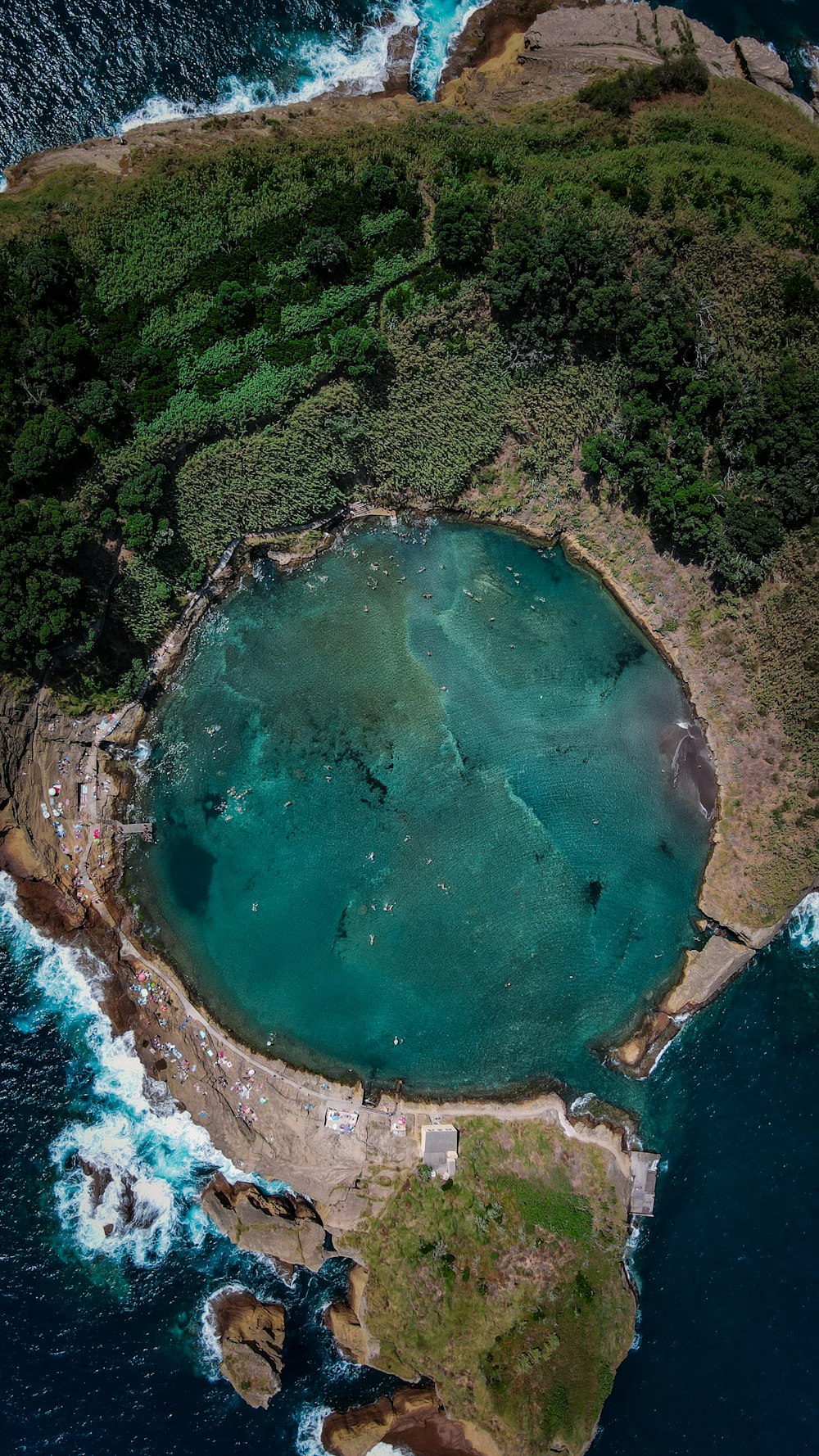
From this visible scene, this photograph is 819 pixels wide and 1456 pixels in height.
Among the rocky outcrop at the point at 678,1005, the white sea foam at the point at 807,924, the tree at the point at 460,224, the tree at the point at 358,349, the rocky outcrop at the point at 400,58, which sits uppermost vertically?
the rocky outcrop at the point at 400,58

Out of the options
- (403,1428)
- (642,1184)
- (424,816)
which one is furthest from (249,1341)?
(424,816)

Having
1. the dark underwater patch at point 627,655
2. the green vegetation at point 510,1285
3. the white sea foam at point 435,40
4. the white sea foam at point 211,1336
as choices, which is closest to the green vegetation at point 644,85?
the white sea foam at point 435,40

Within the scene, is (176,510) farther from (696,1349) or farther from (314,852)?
(696,1349)

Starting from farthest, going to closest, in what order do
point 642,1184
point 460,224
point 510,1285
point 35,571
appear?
point 642,1184 → point 510,1285 → point 460,224 → point 35,571

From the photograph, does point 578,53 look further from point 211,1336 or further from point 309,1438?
→ point 309,1438

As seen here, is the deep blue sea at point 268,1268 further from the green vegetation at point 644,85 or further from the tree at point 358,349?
the green vegetation at point 644,85

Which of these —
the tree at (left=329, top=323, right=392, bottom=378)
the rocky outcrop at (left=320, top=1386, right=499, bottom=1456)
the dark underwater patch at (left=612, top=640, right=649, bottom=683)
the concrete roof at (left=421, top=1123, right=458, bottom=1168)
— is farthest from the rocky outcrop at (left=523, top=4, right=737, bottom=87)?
the rocky outcrop at (left=320, top=1386, right=499, bottom=1456)

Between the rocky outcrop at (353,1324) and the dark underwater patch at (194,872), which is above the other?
the dark underwater patch at (194,872)
